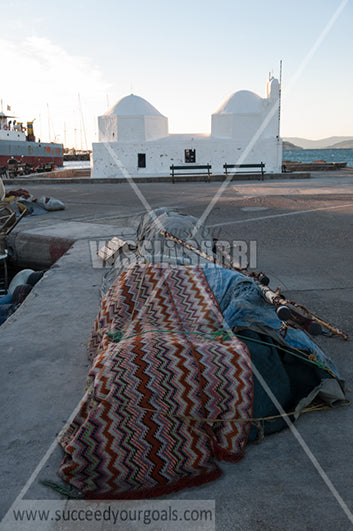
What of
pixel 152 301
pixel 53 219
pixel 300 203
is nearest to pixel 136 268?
pixel 152 301

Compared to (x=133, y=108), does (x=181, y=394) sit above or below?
below

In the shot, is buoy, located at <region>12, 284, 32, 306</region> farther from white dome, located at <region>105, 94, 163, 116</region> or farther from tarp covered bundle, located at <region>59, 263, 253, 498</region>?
white dome, located at <region>105, 94, 163, 116</region>

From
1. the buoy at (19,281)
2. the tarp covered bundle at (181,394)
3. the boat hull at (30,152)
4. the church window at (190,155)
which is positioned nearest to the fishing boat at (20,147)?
the boat hull at (30,152)

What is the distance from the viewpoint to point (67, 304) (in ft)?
15.1

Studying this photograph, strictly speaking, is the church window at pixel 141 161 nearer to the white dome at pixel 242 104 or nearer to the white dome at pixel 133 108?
A: the white dome at pixel 133 108

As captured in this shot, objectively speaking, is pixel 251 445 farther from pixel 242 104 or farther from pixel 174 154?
pixel 242 104

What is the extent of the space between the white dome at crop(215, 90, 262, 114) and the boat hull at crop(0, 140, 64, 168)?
26.2 meters

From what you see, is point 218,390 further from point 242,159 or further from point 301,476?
point 242,159

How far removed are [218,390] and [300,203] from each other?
11.2 m

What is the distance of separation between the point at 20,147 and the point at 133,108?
76.5 feet

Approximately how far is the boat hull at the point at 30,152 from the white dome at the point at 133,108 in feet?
63.5

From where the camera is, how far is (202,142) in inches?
1261

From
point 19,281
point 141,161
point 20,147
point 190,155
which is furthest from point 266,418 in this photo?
point 20,147

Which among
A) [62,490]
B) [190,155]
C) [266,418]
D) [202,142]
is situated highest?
[202,142]
